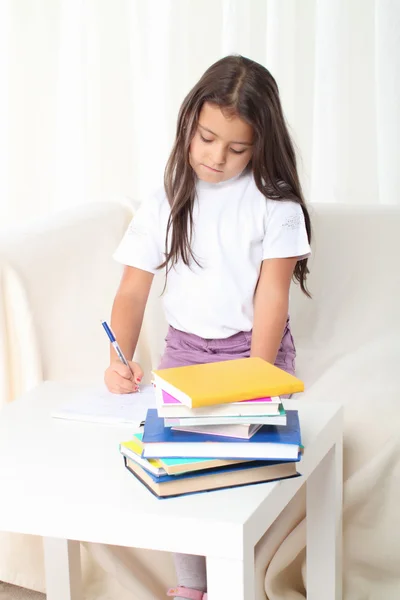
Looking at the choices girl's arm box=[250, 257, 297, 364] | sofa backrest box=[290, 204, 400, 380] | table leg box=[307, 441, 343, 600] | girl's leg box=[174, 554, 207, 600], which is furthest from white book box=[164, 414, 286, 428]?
sofa backrest box=[290, 204, 400, 380]

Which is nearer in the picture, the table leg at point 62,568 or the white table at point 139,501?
the white table at point 139,501

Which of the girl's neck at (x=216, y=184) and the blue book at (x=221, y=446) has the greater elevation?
the girl's neck at (x=216, y=184)

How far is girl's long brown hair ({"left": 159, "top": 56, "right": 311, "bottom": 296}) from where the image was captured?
4.69 feet

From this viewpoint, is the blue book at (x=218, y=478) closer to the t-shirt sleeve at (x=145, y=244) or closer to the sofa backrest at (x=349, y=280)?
the t-shirt sleeve at (x=145, y=244)

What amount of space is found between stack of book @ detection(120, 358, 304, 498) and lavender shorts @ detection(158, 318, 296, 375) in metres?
0.59

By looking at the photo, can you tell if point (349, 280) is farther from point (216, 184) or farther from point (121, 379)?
point (121, 379)

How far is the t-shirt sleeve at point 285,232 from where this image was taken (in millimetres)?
1525

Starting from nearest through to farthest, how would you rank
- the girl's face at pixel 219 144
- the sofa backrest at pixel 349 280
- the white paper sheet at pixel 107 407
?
the white paper sheet at pixel 107 407 → the girl's face at pixel 219 144 → the sofa backrest at pixel 349 280

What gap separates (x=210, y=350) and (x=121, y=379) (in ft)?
1.00

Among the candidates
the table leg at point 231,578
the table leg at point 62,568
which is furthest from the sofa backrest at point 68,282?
the table leg at point 231,578

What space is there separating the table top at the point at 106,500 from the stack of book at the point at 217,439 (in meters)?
0.02

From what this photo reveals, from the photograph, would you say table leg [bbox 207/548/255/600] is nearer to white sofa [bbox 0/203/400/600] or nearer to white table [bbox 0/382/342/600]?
white table [bbox 0/382/342/600]

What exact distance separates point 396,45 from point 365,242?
49 centimetres

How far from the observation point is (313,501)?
1.25 m
